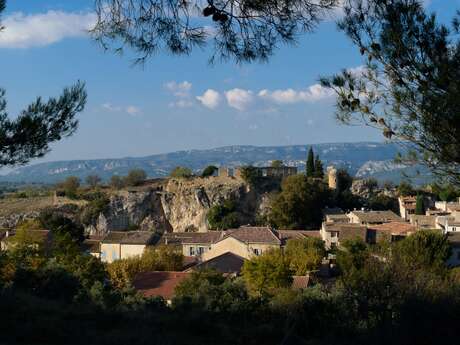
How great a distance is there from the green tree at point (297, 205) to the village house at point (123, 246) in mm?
10430

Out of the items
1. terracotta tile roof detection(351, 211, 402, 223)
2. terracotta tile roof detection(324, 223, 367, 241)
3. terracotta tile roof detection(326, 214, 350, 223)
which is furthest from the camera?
terracotta tile roof detection(326, 214, 350, 223)

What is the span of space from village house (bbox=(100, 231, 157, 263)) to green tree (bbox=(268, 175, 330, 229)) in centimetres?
1043

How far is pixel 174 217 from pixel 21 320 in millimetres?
42717

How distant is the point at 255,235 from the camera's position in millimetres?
33969

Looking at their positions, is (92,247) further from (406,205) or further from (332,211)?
(406,205)

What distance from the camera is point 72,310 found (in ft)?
32.2

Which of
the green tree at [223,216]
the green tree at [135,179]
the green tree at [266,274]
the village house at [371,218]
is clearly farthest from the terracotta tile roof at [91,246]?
the village house at [371,218]

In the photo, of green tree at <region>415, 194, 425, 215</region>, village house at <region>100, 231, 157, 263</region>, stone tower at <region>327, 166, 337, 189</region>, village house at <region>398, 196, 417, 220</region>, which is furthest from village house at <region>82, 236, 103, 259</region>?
green tree at <region>415, 194, 425, 215</region>

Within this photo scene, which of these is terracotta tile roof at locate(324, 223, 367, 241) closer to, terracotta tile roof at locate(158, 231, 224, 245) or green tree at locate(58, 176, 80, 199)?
terracotta tile roof at locate(158, 231, 224, 245)

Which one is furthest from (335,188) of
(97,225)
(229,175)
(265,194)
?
(97,225)

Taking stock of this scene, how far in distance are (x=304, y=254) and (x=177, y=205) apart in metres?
24.6

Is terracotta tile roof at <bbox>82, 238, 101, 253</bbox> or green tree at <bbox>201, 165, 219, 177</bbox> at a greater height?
green tree at <bbox>201, 165, 219, 177</bbox>

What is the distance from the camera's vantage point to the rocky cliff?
1918 inches

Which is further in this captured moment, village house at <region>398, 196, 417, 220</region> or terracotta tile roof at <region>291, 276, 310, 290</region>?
village house at <region>398, 196, 417, 220</region>
